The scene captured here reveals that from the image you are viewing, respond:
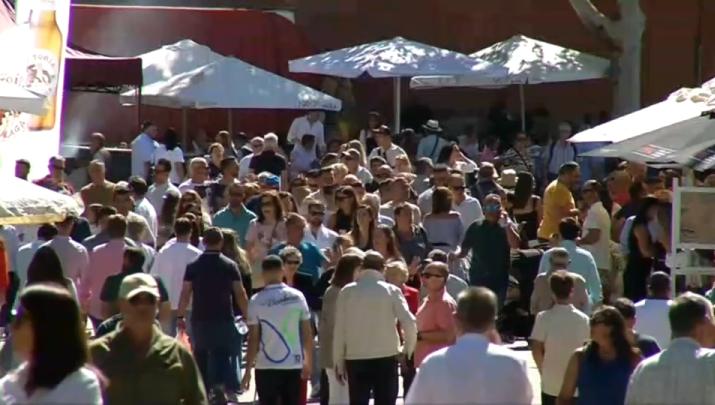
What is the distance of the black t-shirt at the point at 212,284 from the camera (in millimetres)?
13797

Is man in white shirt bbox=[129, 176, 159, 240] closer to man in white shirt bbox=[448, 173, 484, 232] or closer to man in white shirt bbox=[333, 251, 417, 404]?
man in white shirt bbox=[448, 173, 484, 232]

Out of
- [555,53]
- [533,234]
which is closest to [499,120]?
[555,53]

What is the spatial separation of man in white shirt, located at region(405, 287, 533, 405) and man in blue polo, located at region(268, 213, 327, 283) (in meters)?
7.00

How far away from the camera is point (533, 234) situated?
2019 cm

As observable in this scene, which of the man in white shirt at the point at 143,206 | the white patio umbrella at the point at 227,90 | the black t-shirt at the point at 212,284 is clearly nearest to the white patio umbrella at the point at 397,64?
the white patio umbrella at the point at 227,90

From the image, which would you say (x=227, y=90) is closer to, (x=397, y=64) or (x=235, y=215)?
(x=397, y=64)

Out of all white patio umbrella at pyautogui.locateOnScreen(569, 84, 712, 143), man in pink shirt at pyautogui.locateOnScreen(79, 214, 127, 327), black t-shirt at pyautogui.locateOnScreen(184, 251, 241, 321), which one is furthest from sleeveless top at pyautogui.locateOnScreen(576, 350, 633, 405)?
man in pink shirt at pyautogui.locateOnScreen(79, 214, 127, 327)

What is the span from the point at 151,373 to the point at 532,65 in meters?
21.3

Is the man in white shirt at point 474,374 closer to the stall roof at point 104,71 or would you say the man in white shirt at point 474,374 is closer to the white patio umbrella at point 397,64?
the stall roof at point 104,71

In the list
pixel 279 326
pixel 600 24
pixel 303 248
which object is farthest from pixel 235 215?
pixel 600 24

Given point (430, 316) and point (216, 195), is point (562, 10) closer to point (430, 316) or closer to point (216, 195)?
point (216, 195)

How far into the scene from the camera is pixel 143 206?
17672 millimetres

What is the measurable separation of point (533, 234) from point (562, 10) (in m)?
16.5

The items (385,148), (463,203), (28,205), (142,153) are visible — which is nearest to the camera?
(28,205)
